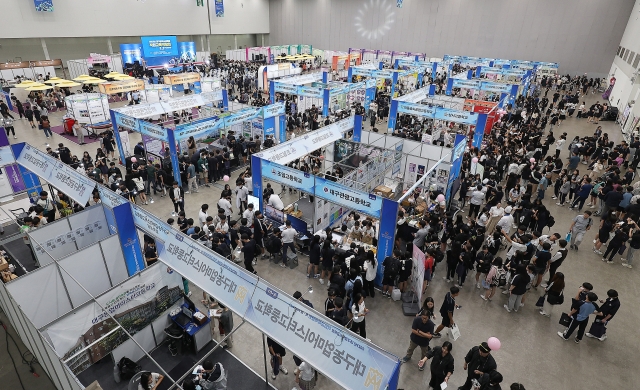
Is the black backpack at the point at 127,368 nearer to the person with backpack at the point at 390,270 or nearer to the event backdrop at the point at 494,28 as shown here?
the person with backpack at the point at 390,270

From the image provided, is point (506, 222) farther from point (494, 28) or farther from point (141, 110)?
point (494, 28)

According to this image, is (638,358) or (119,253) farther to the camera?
(119,253)

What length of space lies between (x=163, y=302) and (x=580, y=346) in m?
8.30

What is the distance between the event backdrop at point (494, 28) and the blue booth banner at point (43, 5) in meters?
32.6

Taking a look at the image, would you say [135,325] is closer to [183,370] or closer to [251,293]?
[183,370]

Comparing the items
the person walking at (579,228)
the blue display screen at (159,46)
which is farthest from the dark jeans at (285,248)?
the blue display screen at (159,46)

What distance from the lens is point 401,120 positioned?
20234 mm

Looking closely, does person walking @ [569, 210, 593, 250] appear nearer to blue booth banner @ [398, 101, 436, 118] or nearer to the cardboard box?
the cardboard box

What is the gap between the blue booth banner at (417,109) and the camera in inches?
587

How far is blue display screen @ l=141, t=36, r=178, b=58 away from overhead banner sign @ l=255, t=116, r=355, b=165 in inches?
1256

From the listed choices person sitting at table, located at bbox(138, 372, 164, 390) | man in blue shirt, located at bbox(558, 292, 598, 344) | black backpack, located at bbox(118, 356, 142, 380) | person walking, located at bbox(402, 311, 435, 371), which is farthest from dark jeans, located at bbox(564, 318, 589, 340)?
black backpack, located at bbox(118, 356, 142, 380)

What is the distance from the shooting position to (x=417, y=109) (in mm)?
15289

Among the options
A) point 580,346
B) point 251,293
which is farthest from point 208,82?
point 580,346

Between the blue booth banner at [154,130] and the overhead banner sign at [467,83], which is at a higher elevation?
the overhead banner sign at [467,83]
